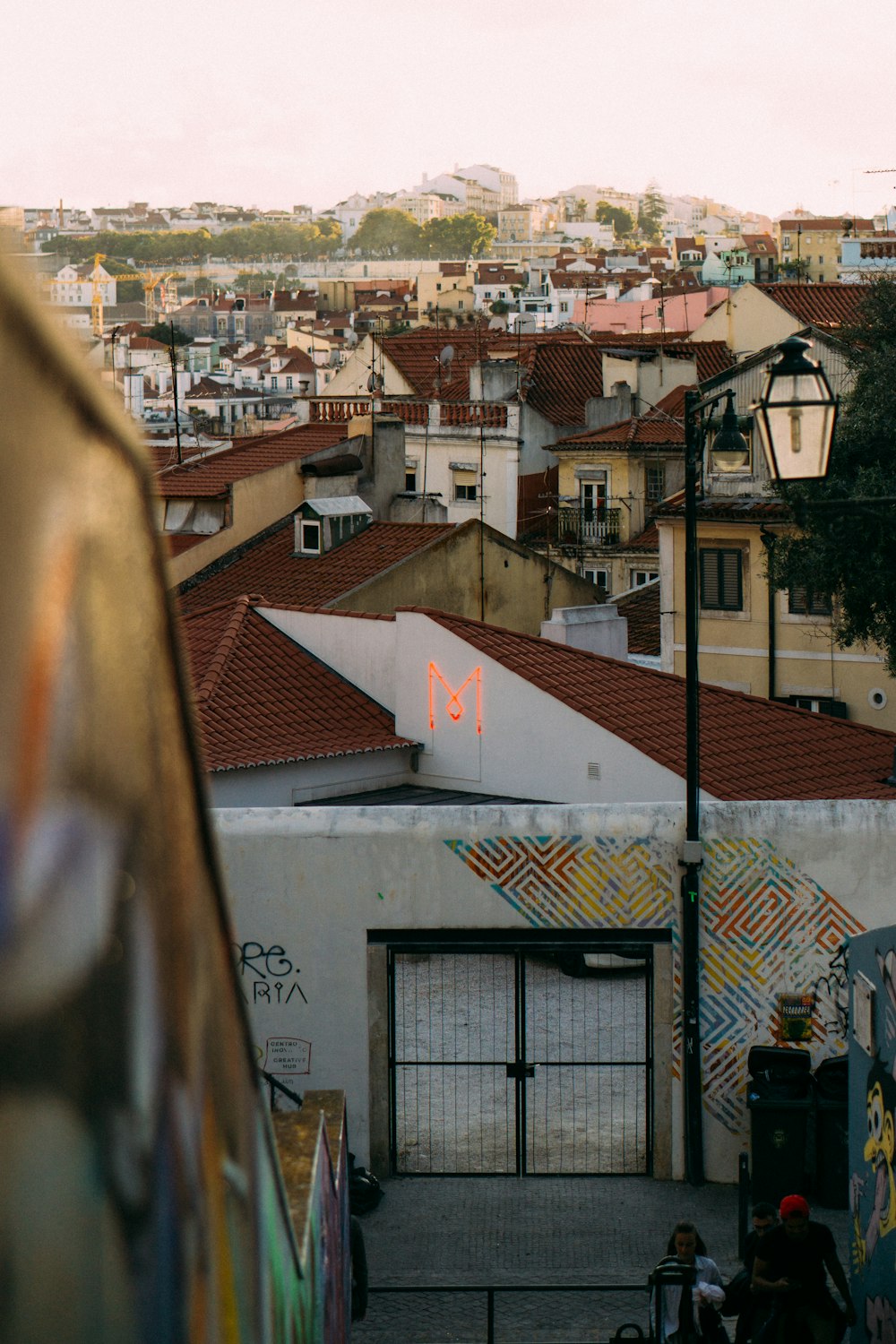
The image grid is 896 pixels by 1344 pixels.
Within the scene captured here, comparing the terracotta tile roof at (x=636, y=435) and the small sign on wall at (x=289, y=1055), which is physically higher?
the terracotta tile roof at (x=636, y=435)

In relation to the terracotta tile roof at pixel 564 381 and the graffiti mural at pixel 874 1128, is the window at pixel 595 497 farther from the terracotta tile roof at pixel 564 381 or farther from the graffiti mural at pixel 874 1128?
the graffiti mural at pixel 874 1128

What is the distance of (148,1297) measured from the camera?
2260 millimetres

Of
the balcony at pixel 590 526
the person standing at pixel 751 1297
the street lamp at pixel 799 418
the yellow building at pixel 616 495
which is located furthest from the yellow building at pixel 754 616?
the street lamp at pixel 799 418

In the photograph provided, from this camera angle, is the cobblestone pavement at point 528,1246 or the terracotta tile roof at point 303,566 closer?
the cobblestone pavement at point 528,1246

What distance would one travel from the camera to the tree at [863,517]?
28.2 m

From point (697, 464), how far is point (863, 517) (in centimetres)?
1628

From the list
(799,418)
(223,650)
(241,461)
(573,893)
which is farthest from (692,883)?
(241,461)

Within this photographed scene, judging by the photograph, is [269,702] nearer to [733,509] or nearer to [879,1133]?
[879,1133]

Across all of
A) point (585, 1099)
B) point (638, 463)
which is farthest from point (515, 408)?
point (585, 1099)

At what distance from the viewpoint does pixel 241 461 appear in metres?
33.1

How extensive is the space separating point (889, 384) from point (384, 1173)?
19218 millimetres

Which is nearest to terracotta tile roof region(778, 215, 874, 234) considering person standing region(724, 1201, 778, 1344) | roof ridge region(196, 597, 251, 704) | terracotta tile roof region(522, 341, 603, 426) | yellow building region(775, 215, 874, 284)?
yellow building region(775, 215, 874, 284)

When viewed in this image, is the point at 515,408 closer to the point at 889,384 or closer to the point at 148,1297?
the point at 889,384

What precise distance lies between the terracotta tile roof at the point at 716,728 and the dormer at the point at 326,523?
33.4ft
